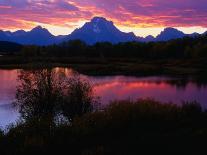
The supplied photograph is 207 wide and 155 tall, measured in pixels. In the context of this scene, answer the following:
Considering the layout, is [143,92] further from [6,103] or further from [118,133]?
[118,133]

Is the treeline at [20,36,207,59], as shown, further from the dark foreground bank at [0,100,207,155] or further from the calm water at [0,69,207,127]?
the dark foreground bank at [0,100,207,155]

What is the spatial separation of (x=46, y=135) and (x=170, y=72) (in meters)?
67.7

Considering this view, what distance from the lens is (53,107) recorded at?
1244 inches

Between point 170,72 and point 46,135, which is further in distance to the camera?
point 170,72

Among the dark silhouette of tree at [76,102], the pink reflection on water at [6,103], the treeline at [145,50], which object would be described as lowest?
the pink reflection on water at [6,103]

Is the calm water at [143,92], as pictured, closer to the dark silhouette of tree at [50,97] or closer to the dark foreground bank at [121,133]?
the dark silhouette of tree at [50,97]

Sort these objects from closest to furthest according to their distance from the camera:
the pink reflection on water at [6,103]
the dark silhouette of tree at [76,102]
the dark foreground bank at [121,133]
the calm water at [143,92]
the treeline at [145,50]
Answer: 1. the dark foreground bank at [121,133]
2. the dark silhouette of tree at [76,102]
3. the pink reflection on water at [6,103]
4. the calm water at [143,92]
5. the treeline at [145,50]

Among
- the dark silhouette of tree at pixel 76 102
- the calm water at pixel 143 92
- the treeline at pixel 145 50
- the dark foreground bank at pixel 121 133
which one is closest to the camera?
the dark foreground bank at pixel 121 133

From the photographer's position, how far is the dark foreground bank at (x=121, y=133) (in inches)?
607

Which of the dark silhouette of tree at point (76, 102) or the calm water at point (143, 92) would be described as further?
the calm water at point (143, 92)

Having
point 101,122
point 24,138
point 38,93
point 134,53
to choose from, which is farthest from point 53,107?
point 134,53

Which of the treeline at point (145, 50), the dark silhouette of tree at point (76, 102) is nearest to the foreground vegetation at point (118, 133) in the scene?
the dark silhouette of tree at point (76, 102)

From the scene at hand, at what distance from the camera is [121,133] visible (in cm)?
1875

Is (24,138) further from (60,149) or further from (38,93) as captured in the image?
(38,93)
